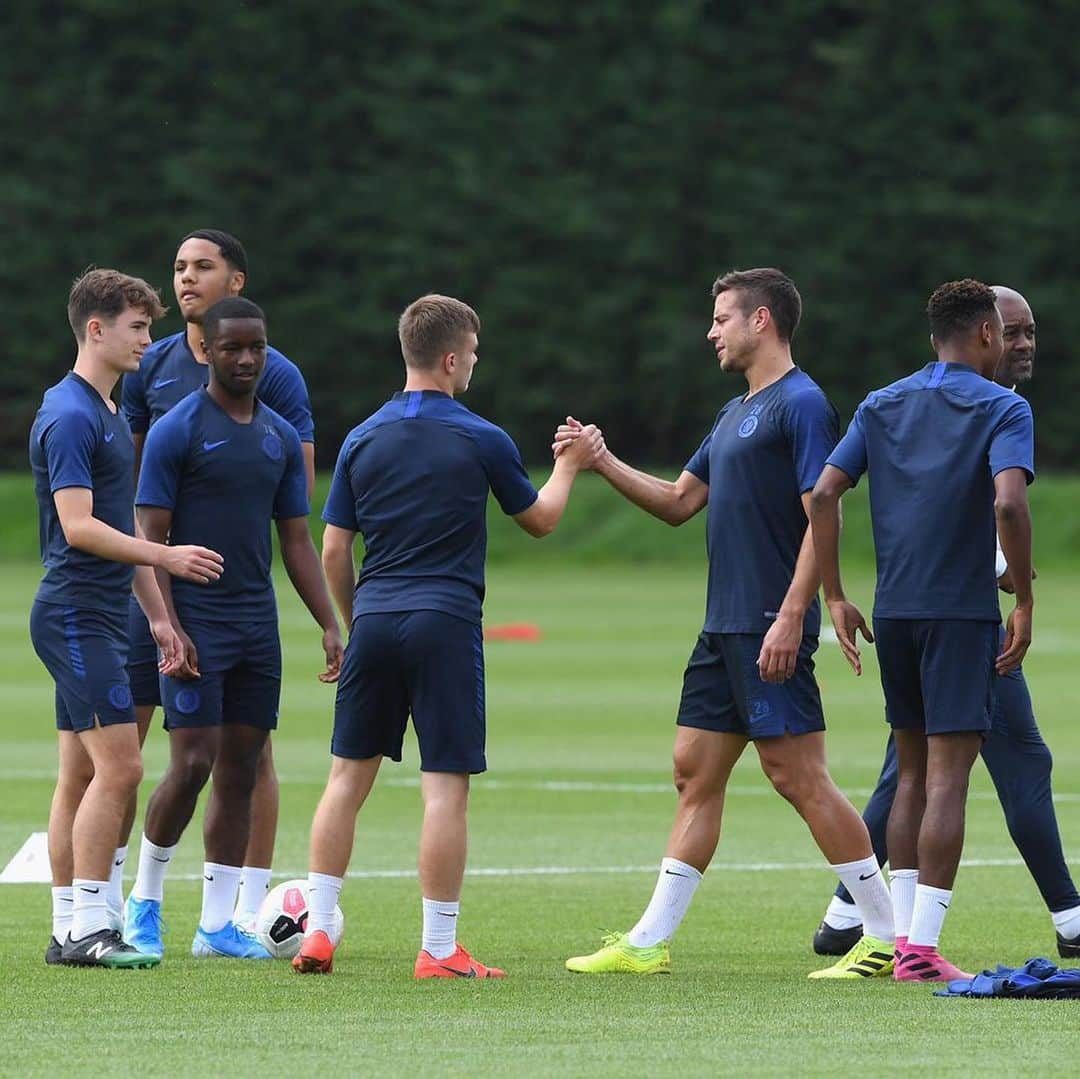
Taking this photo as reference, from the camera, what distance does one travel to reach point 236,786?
8828 millimetres

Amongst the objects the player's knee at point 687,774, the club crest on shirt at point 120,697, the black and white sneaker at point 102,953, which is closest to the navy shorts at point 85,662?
the club crest on shirt at point 120,697

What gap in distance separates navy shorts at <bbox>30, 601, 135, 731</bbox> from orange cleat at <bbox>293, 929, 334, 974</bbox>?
0.93m

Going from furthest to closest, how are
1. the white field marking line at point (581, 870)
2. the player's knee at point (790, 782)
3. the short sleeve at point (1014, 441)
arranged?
the white field marking line at point (581, 870) → the player's knee at point (790, 782) → the short sleeve at point (1014, 441)

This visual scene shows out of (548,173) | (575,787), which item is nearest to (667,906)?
(575,787)

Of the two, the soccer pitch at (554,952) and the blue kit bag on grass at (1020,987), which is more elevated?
the blue kit bag on grass at (1020,987)

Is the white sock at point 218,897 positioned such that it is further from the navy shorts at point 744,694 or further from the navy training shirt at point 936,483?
the navy training shirt at point 936,483

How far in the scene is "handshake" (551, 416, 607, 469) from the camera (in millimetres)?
8445

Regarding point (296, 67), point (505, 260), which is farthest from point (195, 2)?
point (505, 260)

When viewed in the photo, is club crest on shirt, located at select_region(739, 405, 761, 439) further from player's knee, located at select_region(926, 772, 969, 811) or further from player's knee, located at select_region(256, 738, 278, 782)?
player's knee, located at select_region(256, 738, 278, 782)

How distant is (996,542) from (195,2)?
159 ft

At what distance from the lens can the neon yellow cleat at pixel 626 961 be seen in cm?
825

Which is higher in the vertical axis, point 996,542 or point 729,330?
point 729,330

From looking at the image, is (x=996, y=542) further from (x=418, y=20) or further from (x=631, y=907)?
(x=418, y=20)

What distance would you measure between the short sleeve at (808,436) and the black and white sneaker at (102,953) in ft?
8.46
